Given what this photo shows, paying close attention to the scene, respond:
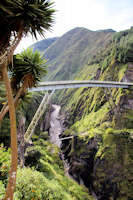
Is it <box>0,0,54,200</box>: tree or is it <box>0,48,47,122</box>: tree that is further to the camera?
<box>0,48,47,122</box>: tree

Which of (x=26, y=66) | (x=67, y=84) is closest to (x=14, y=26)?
(x=26, y=66)

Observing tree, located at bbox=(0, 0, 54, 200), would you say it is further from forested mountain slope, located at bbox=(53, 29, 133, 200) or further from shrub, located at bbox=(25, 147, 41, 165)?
forested mountain slope, located at bbox=(53, 29, 133, 200)

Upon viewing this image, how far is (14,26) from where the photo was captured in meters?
5.54

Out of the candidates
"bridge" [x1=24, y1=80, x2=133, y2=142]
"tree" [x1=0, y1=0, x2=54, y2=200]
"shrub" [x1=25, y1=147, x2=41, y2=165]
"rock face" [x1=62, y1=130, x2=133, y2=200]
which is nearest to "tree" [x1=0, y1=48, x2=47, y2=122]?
"tree" [x1=0, y1=0, x2=54, y2=200]

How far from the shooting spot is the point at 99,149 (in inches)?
1093

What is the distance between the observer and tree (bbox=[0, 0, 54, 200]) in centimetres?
439

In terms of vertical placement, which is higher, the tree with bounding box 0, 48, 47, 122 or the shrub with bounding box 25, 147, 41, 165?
the tree with bounding box 0, 48, 47, 122

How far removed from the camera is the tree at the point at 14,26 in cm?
439

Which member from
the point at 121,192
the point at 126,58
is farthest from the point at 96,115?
the point at 126,58

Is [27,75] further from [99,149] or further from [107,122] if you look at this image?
[107,122]

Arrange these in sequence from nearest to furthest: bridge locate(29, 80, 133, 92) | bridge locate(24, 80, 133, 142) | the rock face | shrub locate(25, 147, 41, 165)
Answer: shrub locate(25, 147, 41, 165) → bridge locate(24, 80, 133, 142) → bridge locate(29, 80, 133, 92) → the rock face

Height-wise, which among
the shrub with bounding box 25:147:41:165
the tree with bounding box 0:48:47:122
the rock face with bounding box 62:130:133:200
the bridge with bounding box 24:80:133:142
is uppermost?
the tree with bounding box 0:48:47:122

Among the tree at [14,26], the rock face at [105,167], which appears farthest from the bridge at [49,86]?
the rock face at [105,167]

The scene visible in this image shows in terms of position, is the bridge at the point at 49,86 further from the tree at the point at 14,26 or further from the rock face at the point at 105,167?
the rock face at the point at 105,167
